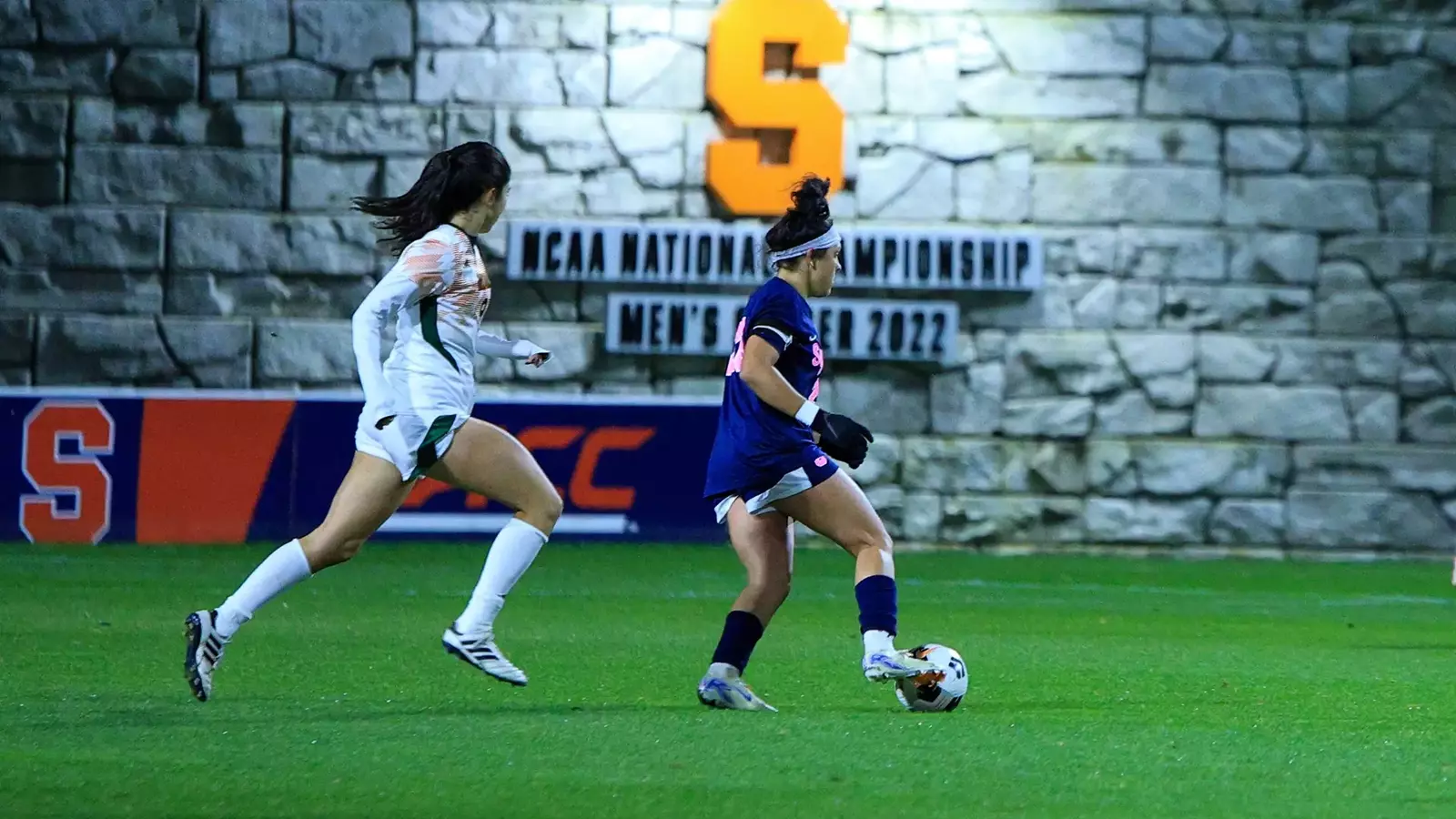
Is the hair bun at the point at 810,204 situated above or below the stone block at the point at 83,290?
above

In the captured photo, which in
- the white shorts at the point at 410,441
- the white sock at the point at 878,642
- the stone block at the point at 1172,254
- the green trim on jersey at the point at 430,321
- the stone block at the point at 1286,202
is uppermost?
the stone block at the point at 1286,202

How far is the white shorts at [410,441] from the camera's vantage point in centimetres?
620

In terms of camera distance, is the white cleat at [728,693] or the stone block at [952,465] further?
the stone block at [952,465]

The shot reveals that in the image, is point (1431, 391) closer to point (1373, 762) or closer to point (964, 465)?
point (964, 465)

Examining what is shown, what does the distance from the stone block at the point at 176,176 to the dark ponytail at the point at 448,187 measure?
23.0 ft

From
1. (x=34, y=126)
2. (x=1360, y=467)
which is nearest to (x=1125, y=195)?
(x=1360, y=467)

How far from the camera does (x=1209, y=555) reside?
13641 mm

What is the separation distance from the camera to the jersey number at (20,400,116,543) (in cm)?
1216

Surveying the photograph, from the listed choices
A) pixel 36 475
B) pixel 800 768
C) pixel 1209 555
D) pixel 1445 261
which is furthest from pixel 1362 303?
pixel 800 768

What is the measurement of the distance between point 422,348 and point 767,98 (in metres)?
7.17

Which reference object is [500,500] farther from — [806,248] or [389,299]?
[806,248]

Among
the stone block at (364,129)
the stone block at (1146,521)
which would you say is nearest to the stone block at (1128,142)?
the stone block at (1146,521)

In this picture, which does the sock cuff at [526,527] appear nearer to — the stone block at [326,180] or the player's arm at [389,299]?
the player's arm at [389,299]

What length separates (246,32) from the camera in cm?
1326
